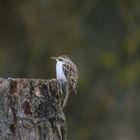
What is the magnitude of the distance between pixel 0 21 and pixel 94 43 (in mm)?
1795

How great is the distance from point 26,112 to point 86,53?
11789 millimetres

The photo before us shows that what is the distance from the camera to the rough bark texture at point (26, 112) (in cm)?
731

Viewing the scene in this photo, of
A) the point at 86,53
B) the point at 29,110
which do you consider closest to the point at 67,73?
the point at 29,110

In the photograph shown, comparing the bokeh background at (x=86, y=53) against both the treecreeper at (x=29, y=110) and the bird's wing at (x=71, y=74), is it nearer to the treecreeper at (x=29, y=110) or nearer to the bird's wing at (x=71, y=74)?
the bird's wing at (x=71, y=74)

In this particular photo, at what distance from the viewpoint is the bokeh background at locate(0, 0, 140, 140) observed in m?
18.3

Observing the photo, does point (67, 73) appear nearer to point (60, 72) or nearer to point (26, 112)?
point (60, 72)

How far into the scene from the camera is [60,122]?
297 inches

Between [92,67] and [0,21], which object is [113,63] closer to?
[92,67]

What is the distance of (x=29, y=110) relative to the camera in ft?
24.2

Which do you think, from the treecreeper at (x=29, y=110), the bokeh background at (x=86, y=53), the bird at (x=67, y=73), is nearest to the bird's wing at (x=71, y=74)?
the bird at (x=67, y=73)

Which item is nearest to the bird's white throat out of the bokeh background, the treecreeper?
the treecreeper

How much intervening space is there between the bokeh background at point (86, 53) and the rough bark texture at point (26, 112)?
10473 mm

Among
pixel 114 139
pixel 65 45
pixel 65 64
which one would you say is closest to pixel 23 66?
pixel 65 45

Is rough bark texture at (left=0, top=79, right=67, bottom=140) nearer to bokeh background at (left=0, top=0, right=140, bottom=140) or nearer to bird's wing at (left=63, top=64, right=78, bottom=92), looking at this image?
bird's wing at (left=63, top=64, right=78, bottom=92)
